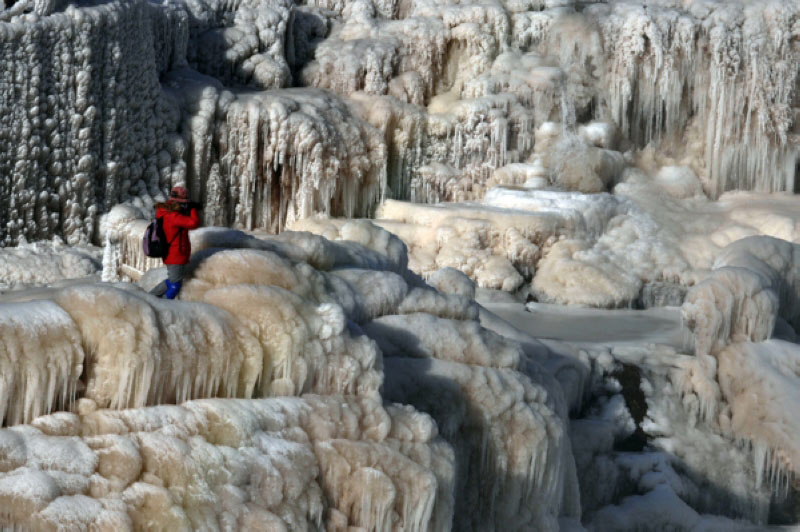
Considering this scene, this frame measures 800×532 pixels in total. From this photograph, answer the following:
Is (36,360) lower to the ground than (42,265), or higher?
higher

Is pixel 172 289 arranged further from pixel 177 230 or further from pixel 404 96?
pixel 404 96

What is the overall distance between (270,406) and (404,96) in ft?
40.5

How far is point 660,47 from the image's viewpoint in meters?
17.3

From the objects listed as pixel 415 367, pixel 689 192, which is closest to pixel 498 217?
pixel 689 192

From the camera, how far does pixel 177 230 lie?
19.9 feet

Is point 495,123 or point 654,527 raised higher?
point 495,123

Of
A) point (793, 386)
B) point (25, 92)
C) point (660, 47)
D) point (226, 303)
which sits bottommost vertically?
point (793, 386)

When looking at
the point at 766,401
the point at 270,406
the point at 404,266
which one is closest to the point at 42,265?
the point at 404,266

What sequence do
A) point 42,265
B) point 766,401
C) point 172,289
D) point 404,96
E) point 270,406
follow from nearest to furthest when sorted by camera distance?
point 270,406
point 172,289
point 766,401
point 42,265
point 404,96

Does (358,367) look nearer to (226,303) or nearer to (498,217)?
(226,303)

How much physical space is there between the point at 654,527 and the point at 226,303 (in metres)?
4.64

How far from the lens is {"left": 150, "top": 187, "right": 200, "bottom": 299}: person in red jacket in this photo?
5.88 meters

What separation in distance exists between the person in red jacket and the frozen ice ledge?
292 inches

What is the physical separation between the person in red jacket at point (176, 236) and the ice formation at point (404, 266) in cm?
18
